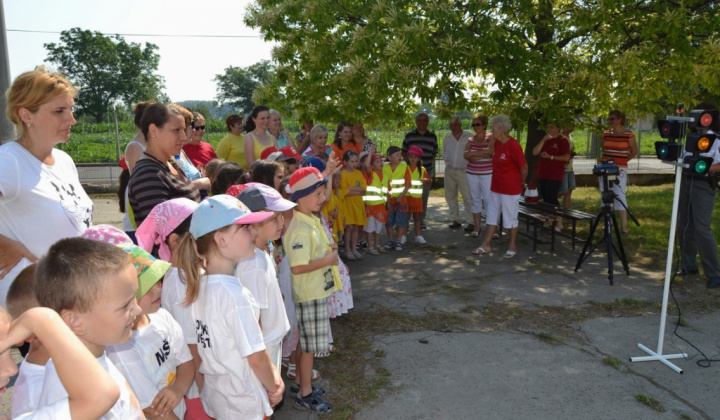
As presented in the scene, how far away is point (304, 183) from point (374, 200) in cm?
429

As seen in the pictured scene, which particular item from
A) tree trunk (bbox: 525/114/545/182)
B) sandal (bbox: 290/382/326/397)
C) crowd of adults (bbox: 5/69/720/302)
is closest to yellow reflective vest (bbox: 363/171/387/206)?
crowd of adults (bbox: 5/69/720/302)

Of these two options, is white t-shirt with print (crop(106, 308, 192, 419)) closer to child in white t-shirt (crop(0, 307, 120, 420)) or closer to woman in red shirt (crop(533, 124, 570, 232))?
child in white t-shirt (crop(0, 307, 120, 420))

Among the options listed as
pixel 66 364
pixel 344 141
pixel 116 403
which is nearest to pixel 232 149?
pixel 344 141

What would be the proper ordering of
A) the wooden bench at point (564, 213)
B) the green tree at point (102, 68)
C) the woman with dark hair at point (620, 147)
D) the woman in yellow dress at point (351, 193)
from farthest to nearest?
1. the green tree at point (102, 68)
2. the woman with dark hair at point (620, 147)
3. the wooden bench at point (564, 213)
4. the woman in yellow dress at point (351, 193)

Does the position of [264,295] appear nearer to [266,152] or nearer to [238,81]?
[266,152]

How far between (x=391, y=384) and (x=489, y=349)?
1070 millimetres

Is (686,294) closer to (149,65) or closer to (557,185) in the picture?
(557,185)

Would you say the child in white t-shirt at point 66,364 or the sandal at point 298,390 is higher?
the child in white t-shirt at point 66,364

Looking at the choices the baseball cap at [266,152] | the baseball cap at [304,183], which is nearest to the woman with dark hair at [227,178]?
the baseball cap at [304,183]

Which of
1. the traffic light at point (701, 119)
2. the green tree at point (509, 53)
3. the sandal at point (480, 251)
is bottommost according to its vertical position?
the sandal at point (480, 251)

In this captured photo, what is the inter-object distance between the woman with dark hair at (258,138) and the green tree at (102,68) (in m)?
67.8

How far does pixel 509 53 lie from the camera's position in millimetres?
7816

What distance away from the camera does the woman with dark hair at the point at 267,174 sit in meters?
4.21

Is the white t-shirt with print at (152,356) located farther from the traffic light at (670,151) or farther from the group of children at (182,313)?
the traffic light at (670,151)
